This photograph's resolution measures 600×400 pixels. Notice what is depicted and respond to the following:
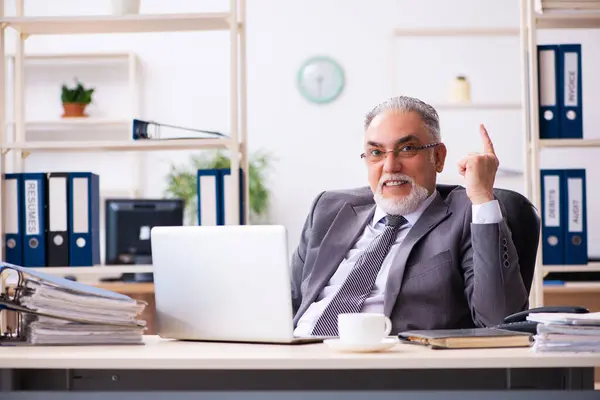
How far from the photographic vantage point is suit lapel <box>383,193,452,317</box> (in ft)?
6.96

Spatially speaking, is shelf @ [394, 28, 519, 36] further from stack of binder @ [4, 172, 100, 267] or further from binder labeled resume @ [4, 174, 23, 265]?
binder labeled resume @ [4, 174, 23, 265]

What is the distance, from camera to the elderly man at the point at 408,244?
199 cm

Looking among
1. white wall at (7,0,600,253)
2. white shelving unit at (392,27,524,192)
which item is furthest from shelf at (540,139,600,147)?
white wall at (7,0,600,253)

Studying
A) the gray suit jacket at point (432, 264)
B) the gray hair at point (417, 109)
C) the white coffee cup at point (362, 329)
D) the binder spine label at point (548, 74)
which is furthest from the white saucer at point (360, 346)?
the binder spine label at point (548, 74)

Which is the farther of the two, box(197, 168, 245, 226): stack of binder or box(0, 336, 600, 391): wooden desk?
box(197, 168, 245, 226): stack of binder

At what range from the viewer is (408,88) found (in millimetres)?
6105

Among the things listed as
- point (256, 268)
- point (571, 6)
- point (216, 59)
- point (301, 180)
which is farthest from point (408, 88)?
point (256, 268)

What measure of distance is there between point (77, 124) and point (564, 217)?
3847 mm

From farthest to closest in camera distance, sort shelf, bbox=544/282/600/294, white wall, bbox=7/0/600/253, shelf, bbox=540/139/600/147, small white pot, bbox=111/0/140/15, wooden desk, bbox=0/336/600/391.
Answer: white wall, bbox=7/0/600/253
shelf, bbox=544/282/600/294
small white pot, bbox=111/0/140/15
shelf, bbox=540/139/600/147
wooden desk, bbox=0/336/600/391

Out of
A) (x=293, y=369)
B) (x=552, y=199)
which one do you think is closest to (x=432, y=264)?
(x=293, y=369)

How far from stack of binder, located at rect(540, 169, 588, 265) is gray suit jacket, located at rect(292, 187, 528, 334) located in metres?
0.78

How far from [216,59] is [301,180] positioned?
1.08 meters

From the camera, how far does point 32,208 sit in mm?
2992

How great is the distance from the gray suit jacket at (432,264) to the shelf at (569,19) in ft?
3.33
